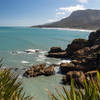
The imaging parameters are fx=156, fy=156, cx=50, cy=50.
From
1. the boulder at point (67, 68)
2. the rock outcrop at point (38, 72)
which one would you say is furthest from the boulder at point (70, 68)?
the rock outcrop at point (38, 72)

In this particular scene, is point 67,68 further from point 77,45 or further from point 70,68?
point 77,45

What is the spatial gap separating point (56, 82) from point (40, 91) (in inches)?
118

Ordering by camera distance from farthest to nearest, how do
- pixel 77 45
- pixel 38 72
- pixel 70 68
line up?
1. pixel 77 45
2. pixel 70 68
3. pixel 38 72

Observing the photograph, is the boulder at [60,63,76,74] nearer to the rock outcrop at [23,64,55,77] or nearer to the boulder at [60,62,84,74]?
the boulder at [60,62,84,74]

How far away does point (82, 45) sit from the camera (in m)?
34.5

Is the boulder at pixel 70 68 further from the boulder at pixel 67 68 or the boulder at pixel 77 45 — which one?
the boulder at pixel 77 45

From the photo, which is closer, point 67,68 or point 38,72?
point 38,72

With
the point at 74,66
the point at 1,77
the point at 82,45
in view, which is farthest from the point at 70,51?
the point at 1,77

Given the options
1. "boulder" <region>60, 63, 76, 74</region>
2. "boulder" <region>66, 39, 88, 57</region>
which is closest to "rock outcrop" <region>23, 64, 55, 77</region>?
"boulder" <region>60, 63, 76, 74</region>

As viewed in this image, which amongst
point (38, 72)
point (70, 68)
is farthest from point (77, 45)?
point (38, 72)

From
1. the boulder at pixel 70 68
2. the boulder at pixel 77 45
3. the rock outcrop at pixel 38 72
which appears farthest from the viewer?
the boulder at pixel 77 45

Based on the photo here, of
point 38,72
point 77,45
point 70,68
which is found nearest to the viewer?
point 38,72

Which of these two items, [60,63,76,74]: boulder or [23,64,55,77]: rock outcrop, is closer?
[23,64,55,77]: rock outcrop

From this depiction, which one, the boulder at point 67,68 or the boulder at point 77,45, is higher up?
the boulder at point 77,45
